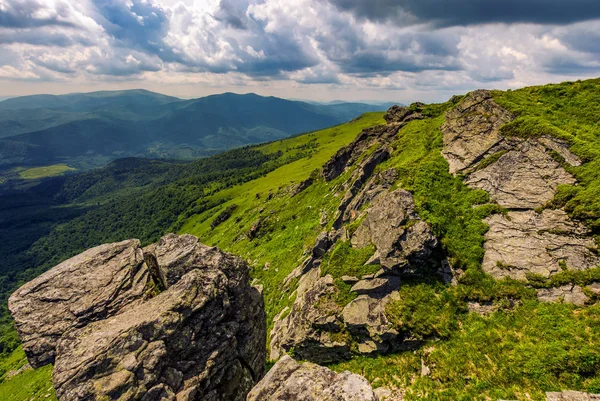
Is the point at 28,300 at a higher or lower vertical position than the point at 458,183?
lower

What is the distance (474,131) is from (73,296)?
37.7 metres

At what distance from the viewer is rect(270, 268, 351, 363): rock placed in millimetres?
22000

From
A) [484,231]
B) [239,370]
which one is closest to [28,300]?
[239,370]

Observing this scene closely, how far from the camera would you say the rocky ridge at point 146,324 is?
13414 mm

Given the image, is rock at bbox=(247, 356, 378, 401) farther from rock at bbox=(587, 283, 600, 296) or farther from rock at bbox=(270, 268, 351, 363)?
rock at bbox=(587, 283, 600, 296)

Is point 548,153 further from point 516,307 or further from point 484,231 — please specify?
point 516,307

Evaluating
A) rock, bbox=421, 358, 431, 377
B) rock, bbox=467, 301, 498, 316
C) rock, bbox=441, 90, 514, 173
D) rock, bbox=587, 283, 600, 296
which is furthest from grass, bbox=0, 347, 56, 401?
rock, bbox=441, 90, 514, 173

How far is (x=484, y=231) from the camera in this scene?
2205cm

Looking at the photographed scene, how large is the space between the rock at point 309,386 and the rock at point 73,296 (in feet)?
31.5

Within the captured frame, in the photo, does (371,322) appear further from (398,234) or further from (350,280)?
(398,234)

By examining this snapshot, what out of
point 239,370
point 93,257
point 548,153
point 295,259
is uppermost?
point 548,153

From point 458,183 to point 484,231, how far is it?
598cm

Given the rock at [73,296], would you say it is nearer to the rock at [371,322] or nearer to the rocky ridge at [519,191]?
the rock at [371,322]

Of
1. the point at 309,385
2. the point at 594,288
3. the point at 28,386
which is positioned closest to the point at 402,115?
the point at 594,288
